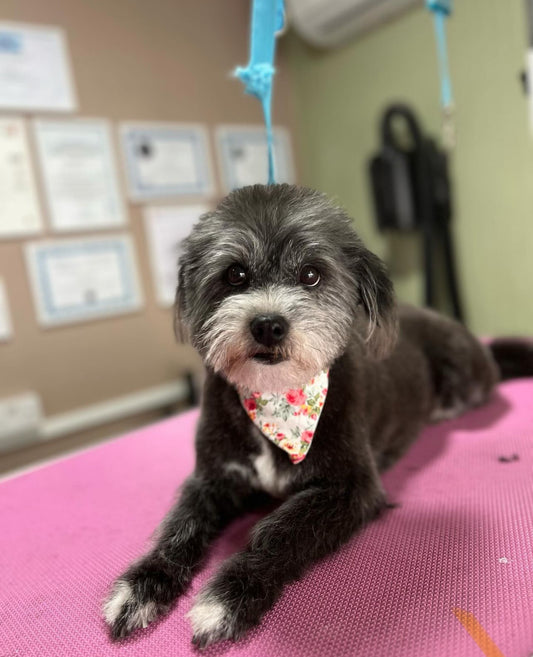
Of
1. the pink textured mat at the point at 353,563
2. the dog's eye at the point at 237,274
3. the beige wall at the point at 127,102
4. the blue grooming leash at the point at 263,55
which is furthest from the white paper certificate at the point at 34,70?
the dog's eye at the point at 237,274

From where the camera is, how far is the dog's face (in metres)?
1.05

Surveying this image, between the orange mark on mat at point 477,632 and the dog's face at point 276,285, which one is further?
the dog's face at point 276,285

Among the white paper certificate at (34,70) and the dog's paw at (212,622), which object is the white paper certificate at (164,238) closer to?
the white paper certificate at (34,70)

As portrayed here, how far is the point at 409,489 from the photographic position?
1.36 m

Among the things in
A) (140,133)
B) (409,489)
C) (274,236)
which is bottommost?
(409,489)

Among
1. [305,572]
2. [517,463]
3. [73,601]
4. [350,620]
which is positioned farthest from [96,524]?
[517,463]

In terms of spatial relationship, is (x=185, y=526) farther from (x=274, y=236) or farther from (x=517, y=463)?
(x=517, y=463)

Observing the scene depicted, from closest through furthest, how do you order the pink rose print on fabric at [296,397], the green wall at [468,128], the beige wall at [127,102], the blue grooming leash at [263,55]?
the pink rose print on fabric at [296,397] → the blue grooming leash at [263,55] → the green wall at [468,128] → the beige wall at [127,102]

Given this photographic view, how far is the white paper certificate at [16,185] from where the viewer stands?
2426 millimetres

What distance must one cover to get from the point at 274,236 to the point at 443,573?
2.29 ft

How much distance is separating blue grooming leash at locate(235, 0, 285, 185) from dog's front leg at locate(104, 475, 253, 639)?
749 mm

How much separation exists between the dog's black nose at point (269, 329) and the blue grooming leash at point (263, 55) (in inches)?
18.1

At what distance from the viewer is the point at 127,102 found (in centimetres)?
273

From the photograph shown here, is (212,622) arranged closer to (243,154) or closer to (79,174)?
(79,174)
